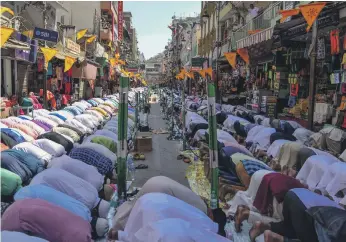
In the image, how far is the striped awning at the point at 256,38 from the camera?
15764 mm

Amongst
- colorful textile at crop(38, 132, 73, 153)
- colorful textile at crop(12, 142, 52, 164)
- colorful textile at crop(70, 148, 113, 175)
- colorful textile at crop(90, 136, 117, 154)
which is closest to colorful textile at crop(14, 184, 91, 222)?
colorful textile at crop(70, 148, 113, 175)

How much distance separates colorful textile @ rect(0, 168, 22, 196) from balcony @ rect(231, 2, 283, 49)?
469 inches

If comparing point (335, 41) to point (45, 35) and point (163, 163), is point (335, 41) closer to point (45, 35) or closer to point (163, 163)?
point (163, 163)

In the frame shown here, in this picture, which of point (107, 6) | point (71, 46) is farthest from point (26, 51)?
point (107, 6)

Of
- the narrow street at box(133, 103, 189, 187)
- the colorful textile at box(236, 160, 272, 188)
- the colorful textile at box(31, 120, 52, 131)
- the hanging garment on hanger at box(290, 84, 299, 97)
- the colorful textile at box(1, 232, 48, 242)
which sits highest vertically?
the hanging garment on hanger at box(290, 84, 299, 97)

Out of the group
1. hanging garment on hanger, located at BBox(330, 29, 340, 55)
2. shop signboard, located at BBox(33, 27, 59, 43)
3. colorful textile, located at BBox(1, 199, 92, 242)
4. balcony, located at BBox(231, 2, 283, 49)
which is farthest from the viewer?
balcony, located at BBox(231, 2, 283, 49)

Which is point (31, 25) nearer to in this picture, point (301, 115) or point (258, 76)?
point (258, 76)

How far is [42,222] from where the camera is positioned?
4.30 meters

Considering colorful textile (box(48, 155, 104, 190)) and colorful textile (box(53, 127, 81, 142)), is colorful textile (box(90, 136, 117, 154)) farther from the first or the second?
colorful textile (box(48, 155, 104, 190))

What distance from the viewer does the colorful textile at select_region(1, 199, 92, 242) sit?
13.9ft

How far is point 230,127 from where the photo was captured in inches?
568

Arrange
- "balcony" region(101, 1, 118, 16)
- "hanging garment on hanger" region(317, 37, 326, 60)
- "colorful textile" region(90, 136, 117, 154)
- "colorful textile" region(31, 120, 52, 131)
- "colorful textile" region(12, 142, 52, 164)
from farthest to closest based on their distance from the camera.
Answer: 1. "balcony" region(101, 1, 118, 16)
2. "hanging garment on hanger" region(317, 37, 326, 60)
3. "colorful textile" region(31, 120, 52, 131)
4. "colorful textile" region(90, 136, 117, 154)
5. "colorful textile" region(12, 142, 52, 164)

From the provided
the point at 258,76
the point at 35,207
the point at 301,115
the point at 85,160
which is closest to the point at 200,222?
the point at 35,207

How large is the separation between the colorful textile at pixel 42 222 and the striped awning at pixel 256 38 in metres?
12.5
